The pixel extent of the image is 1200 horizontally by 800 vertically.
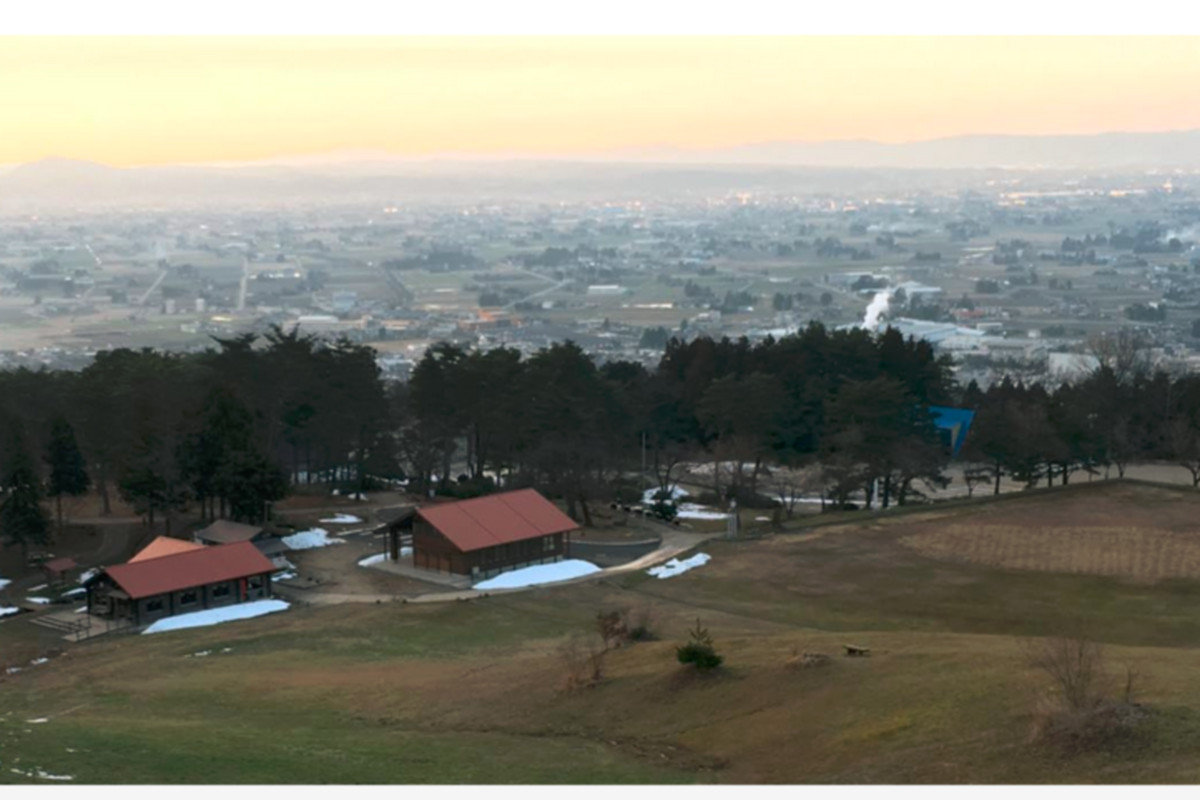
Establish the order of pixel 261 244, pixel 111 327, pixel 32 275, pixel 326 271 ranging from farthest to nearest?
pixel 261 244 → pixel 326 271 → pixel 32 275 → pixel 111 327

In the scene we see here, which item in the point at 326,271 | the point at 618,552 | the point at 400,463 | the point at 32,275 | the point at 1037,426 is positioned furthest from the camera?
the point at 326,271

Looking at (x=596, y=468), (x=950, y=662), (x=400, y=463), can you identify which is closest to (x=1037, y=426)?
(x=596, y=468)

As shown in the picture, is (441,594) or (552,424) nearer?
(441,594)

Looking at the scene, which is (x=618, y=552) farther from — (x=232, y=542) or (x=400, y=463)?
(x=400, y=463)

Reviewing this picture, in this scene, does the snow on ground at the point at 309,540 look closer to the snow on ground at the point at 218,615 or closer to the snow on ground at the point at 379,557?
the snow on ground at the point at 379,557

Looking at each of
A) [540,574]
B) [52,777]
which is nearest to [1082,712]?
[52,777]

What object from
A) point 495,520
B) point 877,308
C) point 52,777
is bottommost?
point 877,308

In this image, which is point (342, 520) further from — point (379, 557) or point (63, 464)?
point (63, 464)

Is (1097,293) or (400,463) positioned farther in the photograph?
(1097,293)

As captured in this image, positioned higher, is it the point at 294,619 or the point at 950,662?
the point at 950,662
